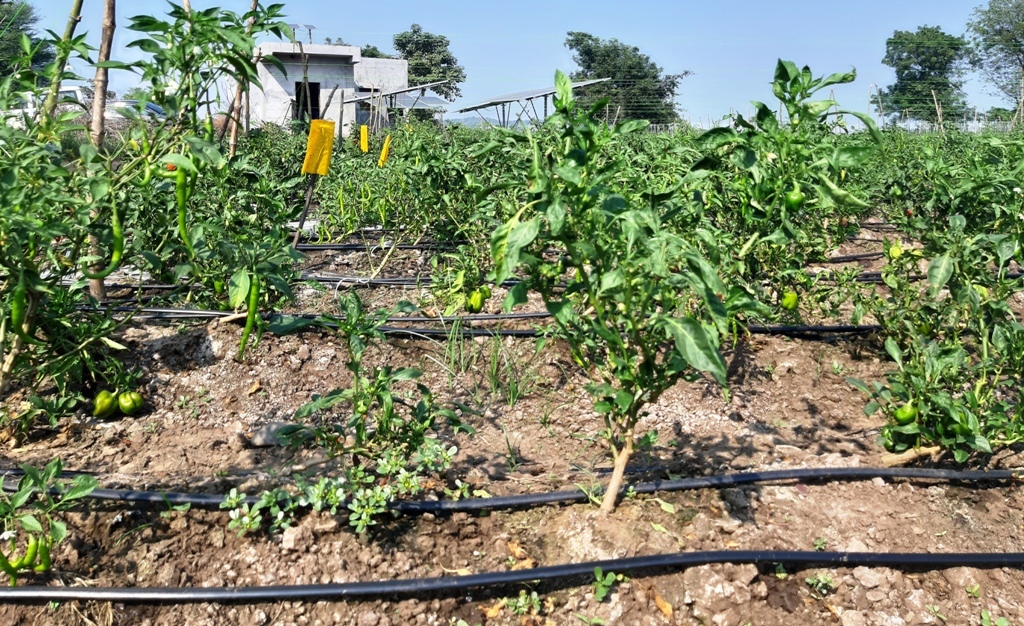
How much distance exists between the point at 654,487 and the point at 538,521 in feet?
1.08

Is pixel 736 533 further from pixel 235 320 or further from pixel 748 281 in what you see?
pixel 235 320

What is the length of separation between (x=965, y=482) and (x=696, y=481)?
0.88 meters

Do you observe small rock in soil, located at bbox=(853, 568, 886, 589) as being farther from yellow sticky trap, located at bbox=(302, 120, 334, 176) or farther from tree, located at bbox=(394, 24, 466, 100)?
tree, located at bbox=(394, 24, 466, 100)

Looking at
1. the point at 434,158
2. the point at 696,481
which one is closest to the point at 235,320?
the point at 434,158

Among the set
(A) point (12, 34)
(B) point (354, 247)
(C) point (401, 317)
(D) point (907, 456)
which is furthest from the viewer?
(A) point (12, 34)

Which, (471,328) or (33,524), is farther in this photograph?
(471,328)

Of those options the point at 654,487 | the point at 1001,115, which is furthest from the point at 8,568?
the point at 1001,115

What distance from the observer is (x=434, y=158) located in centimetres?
411

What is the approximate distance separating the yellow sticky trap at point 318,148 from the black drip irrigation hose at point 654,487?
205 cm

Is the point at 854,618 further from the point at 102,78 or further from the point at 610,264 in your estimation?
the point at 102,78

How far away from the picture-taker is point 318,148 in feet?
12.7

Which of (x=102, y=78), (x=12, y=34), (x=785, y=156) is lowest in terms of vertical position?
(x=785, y=156)

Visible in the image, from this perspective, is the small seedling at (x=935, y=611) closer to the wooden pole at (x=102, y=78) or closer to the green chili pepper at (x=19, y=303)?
the green chili pepper at (x=19, y=303)

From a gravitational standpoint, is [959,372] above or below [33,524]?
above
